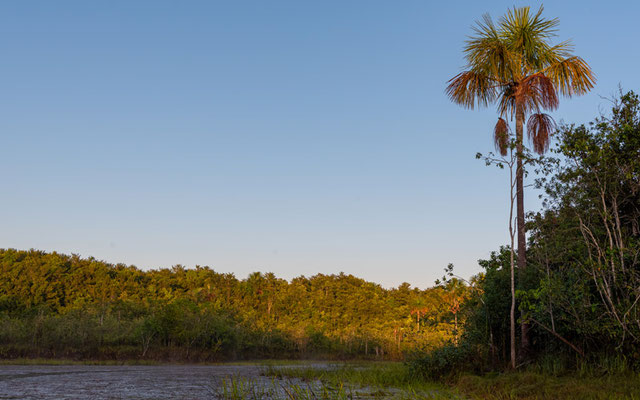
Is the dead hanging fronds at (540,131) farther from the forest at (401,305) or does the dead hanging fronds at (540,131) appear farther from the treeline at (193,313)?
the treeline at (193,313)

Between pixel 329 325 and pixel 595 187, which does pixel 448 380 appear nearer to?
pixel 595 187

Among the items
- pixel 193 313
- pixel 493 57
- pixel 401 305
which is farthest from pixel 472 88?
pixel 401 305

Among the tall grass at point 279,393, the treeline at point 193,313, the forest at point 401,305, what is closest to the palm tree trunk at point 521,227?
the forest at point 401,305

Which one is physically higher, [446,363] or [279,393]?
[446,363]

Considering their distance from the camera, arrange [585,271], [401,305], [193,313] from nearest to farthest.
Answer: [585,271]
[193,313]
[401,305]

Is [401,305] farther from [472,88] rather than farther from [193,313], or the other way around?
[472,88]

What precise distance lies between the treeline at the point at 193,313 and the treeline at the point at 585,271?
14247 millimetres

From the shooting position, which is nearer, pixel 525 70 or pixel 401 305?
pixel 525 70

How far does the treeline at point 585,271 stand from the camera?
1148 centimetres

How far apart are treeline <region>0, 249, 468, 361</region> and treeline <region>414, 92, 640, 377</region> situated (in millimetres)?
14247

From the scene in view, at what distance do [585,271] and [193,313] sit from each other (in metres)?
38.2

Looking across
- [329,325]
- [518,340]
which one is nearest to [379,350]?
[329,325]

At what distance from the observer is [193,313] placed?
150 feet

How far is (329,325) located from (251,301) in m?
9.80
